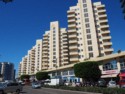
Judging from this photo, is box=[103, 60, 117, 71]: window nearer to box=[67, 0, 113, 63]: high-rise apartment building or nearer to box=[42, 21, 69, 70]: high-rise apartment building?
box=[67, 0, 113, 63]: high-rise apartment building

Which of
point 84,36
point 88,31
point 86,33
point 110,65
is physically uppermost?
point 88,31

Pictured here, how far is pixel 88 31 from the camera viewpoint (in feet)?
307

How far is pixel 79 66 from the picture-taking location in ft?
174

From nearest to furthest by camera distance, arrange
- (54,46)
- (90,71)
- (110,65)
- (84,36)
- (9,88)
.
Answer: (9,88) → (90,71) → (110,65) → (84,36) → (54,46)

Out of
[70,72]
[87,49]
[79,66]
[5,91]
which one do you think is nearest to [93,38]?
[87,49]

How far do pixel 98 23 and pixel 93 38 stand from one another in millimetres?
8808

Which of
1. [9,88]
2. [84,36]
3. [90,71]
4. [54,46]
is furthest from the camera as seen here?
[54,46]

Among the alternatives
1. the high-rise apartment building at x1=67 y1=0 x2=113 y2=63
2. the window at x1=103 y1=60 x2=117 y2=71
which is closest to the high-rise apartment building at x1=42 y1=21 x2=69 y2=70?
the high-rise apartment building at x1=67 y1=0 x2=113 y2=63

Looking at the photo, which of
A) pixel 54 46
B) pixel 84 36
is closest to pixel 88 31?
pixel 84 36

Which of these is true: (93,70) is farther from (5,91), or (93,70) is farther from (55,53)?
(55,53)

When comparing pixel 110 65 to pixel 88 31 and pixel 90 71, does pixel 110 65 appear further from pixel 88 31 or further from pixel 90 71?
pixel 88 31

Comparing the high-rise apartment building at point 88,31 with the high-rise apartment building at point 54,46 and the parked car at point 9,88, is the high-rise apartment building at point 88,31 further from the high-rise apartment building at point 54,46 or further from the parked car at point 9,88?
the parked car at point 9,88

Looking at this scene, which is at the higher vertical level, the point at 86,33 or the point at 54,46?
the point at 86,33

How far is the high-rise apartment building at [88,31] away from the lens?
8862cm
